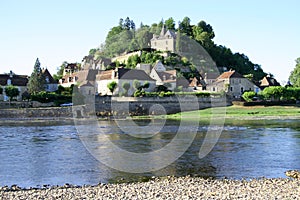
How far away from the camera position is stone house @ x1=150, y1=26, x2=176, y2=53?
362ft

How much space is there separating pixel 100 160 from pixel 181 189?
301 inches

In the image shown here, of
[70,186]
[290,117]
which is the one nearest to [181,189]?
[70,186]

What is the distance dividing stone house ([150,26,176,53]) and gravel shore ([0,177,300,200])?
95.6m

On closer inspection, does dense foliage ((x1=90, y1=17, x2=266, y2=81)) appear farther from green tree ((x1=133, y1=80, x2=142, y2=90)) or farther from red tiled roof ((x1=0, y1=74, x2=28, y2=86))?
red tiled roof ((x1=0, y1=74, x2=28, y2=86))

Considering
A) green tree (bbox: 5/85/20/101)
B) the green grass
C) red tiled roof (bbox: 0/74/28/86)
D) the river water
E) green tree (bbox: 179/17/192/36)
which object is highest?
green tree (bbox: 179/17/192/36)

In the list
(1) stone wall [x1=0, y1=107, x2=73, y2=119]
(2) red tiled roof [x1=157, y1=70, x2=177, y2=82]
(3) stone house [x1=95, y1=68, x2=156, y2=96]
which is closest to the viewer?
(1) stone wall [x1=0, y1=107, x2=73, y2=119]

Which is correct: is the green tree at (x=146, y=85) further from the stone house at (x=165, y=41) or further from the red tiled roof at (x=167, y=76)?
the stone house at (x=165, y=41)

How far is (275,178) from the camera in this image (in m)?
15.8

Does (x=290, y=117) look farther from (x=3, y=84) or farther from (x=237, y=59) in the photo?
(x=237, y=59)

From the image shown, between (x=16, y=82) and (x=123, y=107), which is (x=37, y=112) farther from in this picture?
(x=16, y=82)

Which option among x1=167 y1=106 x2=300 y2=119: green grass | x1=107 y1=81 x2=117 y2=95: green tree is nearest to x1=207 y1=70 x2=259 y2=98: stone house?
x1=167 y1=106 x2=300 y2=119: green grass

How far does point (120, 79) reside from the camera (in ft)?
236

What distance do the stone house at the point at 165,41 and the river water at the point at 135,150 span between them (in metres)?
81.5

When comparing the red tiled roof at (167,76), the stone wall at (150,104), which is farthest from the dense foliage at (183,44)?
the stone wall at (150,104)
